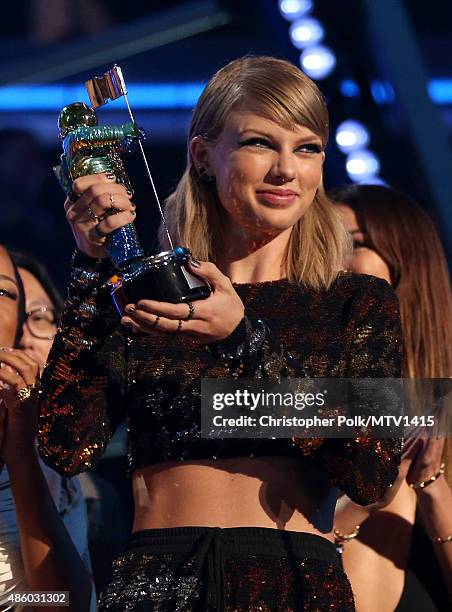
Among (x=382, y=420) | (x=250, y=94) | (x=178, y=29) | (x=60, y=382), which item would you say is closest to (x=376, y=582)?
(x=382, y=420)

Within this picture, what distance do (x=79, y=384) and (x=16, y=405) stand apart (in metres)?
0.31

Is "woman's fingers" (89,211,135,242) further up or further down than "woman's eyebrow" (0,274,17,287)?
further down

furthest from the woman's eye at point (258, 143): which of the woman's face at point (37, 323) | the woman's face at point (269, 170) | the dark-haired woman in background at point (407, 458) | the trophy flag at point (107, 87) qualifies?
the woman's face at point (37, 323)

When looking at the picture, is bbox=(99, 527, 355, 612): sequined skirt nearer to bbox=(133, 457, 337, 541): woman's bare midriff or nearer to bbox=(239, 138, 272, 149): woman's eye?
bbox=(133, 457, 337, 541): woman's bare midriff

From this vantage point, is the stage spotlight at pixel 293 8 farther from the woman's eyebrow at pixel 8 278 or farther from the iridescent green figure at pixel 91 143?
the iridescent green figure at pixel 91 143

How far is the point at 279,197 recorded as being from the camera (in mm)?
1662

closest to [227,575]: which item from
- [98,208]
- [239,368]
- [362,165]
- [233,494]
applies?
[233,494]

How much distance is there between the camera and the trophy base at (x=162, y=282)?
1.40m

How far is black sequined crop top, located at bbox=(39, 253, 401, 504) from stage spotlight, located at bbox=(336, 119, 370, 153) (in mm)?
1826

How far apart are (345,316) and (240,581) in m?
0.41

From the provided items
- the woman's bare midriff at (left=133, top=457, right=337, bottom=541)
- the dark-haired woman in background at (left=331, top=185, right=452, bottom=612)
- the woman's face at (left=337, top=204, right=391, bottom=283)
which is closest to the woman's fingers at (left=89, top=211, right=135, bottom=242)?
the woman's bare midriff at (left=133, top=457, right=337, bottom=541)

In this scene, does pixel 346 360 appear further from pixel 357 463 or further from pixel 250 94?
pixel 250 94

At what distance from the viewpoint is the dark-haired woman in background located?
216 cm

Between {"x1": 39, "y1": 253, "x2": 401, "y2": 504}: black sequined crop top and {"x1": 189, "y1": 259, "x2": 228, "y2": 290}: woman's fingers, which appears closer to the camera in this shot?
{"x1": 189, "y1": 259, "x2": 228, "y2": 290}: woman's fingers
